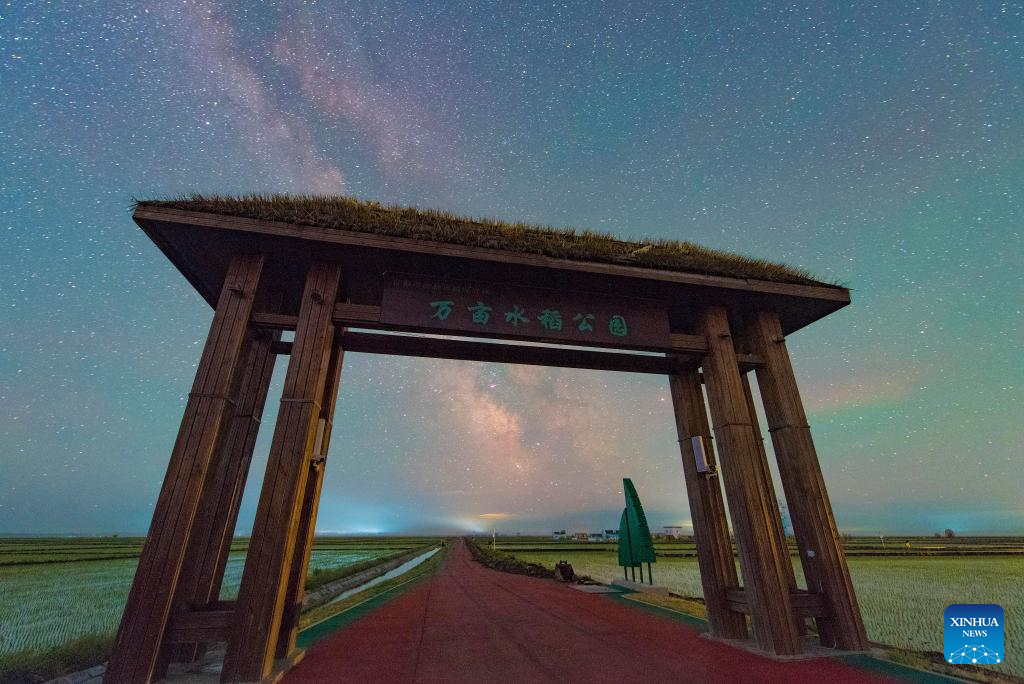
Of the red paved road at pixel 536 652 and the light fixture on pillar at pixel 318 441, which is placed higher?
the light fixture on pillar at pixel 318 441

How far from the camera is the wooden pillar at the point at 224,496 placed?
244 inches

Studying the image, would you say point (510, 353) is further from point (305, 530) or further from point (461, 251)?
point (305, 530)

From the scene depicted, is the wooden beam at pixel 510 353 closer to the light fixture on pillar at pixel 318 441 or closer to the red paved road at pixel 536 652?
the light fixture on pillar at pixel 318 441

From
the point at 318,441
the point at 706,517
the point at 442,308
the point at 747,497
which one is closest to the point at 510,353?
the point at 442,308

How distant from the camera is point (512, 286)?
25.5 feet

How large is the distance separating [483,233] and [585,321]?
2.43 metres

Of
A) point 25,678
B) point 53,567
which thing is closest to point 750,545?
point 25,678

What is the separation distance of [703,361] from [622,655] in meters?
5.14

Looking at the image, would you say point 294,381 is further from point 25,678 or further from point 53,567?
point 53,567

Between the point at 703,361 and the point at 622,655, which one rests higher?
the point at 703,361

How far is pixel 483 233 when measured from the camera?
767 cm

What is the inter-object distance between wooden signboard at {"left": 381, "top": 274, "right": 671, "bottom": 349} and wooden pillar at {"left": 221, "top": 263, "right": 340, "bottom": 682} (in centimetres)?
107

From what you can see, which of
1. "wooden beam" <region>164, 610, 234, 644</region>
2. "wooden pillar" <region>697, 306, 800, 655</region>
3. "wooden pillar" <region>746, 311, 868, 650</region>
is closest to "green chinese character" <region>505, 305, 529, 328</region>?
"wooden pillar" <region>697, 306, 800, 655</region>

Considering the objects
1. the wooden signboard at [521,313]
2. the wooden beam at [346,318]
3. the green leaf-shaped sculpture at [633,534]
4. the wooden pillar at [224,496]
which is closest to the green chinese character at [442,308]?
the wooden signboard at [521,313]
